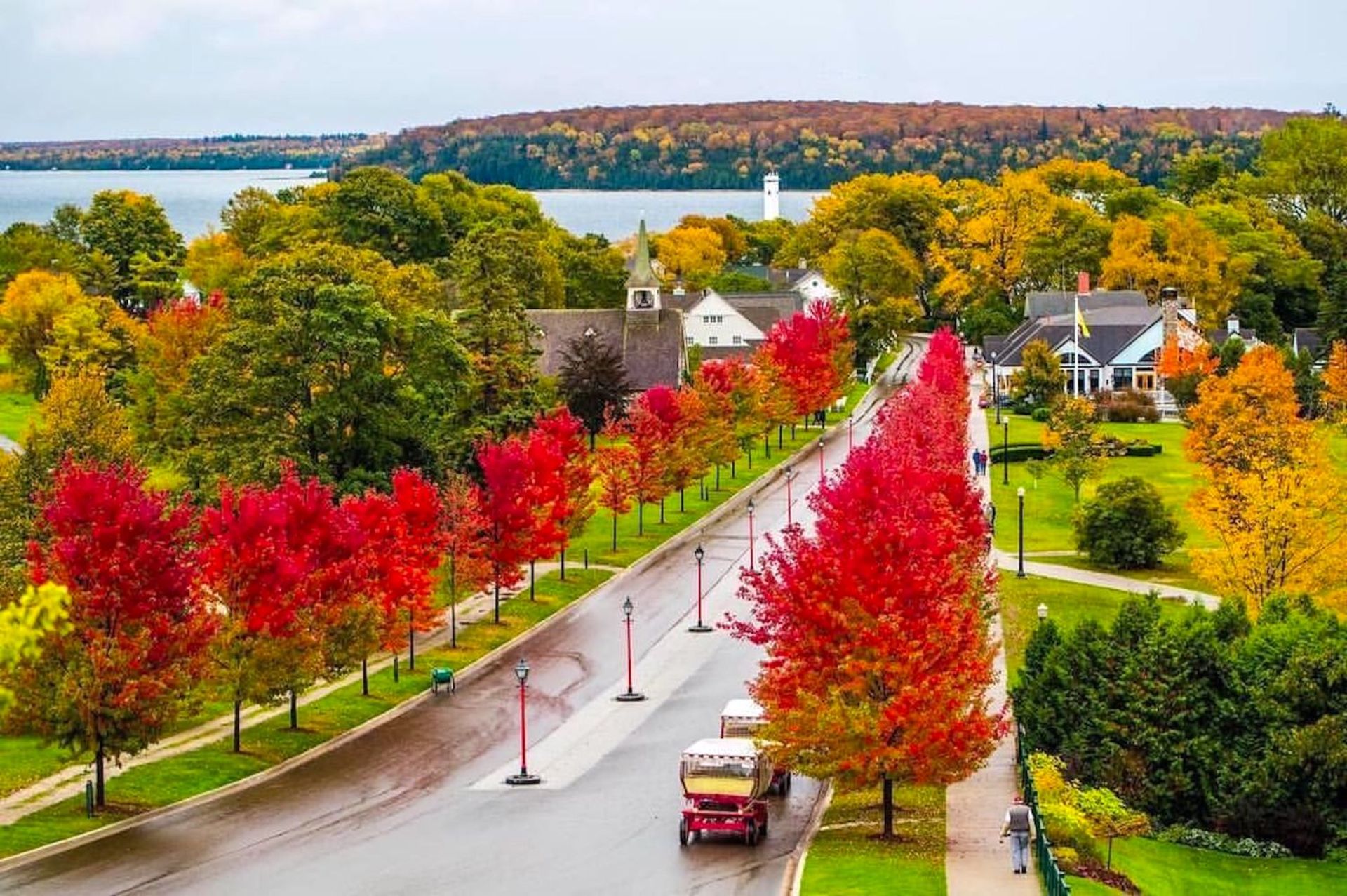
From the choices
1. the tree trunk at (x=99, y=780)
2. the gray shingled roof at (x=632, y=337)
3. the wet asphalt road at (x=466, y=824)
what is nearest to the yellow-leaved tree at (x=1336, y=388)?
the gray shingled roof at (x=632, y=337)

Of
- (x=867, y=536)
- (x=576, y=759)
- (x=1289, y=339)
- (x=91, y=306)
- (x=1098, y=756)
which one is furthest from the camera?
(x=1289, y=339)

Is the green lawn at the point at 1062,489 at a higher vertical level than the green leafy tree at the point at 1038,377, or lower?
lower

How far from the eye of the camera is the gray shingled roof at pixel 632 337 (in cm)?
11694

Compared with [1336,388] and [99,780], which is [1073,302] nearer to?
[1336,388]

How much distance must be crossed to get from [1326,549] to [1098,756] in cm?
1853

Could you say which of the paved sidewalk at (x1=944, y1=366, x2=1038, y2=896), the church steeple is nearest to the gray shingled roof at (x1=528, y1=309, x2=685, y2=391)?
the church steeple

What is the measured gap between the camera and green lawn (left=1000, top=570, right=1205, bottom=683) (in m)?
61.6

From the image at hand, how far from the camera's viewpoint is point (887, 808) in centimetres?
4138

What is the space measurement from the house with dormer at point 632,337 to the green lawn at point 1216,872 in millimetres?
72921

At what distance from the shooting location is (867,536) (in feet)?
140

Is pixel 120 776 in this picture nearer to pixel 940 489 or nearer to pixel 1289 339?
pixel 940 489

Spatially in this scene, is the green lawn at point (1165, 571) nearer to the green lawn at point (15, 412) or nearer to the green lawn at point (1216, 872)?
the green lawn at point (1216, 872)

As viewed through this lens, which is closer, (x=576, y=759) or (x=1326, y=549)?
(x=576, y=759)

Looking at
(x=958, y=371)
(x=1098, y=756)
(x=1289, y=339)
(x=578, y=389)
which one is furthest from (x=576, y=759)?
(x=1289, y=339)
